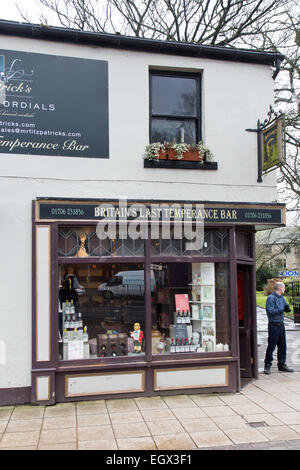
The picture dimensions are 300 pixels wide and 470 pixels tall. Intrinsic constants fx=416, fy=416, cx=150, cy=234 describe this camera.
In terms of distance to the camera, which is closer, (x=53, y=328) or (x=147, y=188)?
(x=53, y=328)

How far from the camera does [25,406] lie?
21.6 ft

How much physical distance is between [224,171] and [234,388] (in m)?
3.93

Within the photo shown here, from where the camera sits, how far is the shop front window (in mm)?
7477

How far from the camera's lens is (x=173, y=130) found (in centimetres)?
788

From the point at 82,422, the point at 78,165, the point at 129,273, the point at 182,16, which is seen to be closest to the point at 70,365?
the point at 82,422

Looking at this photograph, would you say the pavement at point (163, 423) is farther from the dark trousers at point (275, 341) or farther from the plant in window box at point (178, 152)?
the plant in window box at point (178, 152)

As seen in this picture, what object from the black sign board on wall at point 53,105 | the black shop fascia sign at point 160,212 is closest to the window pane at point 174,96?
the black sign board on wall at point 53,105

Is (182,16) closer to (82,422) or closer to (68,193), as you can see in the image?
(68,193)

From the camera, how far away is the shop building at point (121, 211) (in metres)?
6.82

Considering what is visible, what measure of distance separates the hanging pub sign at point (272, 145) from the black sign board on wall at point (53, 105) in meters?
2.88

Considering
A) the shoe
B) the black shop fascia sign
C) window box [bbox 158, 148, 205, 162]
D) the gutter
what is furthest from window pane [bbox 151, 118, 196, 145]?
the shoe

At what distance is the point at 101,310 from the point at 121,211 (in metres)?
1.79

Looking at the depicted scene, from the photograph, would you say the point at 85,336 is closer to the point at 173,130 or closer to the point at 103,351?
the point at 103,351

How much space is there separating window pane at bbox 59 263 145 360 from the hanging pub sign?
292 centimetres
